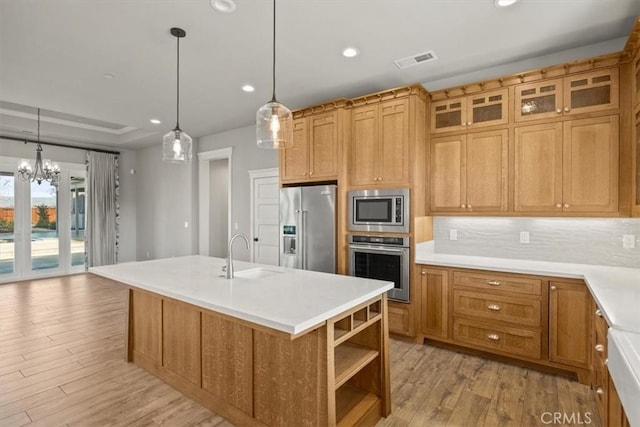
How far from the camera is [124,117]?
16.7 ft

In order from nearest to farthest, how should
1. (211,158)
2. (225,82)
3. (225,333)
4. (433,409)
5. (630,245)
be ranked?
(225,333) → (433,409) → (630,245) → (225,82) → (211,158)

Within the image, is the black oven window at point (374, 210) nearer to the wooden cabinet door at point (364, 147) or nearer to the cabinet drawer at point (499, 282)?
the wooden cabinet door at point (364, 147)

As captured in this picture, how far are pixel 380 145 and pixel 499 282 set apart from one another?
180 centimetres

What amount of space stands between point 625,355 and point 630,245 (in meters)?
2.31

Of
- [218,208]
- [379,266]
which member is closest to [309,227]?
[379,266]

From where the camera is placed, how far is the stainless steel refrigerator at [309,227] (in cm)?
382

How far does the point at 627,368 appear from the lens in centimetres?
105

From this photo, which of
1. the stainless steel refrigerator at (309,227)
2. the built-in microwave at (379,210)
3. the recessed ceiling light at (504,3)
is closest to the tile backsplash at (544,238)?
the built-in microwave at (379,210)

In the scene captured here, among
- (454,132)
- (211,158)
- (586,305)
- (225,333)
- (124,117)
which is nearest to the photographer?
(225,333)

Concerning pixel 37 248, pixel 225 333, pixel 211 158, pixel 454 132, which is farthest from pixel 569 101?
pixel 37 248

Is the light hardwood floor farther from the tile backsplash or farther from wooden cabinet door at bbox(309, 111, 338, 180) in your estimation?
wooden cabinet door at bbox(309, 111, 338, 180)

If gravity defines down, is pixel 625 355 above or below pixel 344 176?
below

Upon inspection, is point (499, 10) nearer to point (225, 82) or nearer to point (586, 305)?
point (586, 305)

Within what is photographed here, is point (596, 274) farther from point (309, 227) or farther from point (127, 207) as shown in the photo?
point (127, 207)
